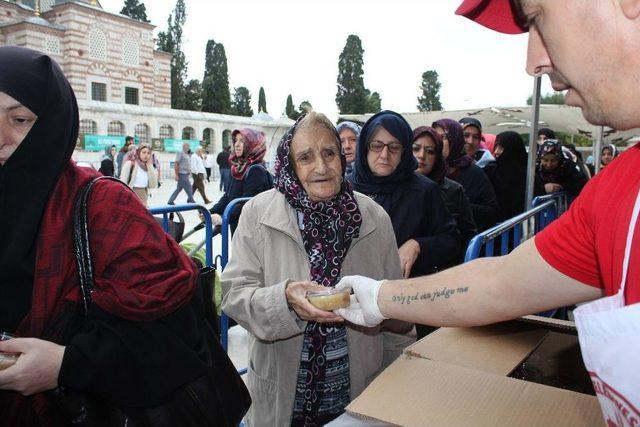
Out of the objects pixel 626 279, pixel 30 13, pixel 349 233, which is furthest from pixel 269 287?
pixel 30 13

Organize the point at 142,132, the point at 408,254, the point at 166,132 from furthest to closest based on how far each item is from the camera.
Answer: the point at 166,132 < the point at 142,132 < the point at 408,254

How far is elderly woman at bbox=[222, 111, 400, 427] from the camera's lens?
202 centimetres

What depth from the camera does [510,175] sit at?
5.66 metres

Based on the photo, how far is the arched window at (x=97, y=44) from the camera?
38000 millimetres

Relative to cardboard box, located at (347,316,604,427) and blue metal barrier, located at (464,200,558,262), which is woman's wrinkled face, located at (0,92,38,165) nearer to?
cardboard box, located at (347,316,604,427)

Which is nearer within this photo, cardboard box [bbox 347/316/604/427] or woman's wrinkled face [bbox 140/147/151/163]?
cardboard box [bbox 347/316/604/427]

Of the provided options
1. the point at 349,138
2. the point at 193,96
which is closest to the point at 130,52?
the point at 193,96

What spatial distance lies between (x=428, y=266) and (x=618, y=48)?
7.62 feet

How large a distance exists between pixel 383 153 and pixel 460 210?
36.9 inches

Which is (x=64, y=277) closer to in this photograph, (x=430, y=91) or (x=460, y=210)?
(x=460, y=210)

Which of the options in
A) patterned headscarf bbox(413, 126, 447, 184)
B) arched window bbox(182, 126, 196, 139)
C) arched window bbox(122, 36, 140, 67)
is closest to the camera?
patterned headscarf bbox(413, 126, 447, 184)

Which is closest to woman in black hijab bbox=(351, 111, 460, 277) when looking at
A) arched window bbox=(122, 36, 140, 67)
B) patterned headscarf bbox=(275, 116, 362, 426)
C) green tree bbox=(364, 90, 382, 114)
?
patterned headscarf bbox=(275, 116, 362, 426)

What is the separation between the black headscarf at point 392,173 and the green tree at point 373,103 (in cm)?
5238

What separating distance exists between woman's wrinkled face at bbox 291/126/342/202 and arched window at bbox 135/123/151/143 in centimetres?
3252
